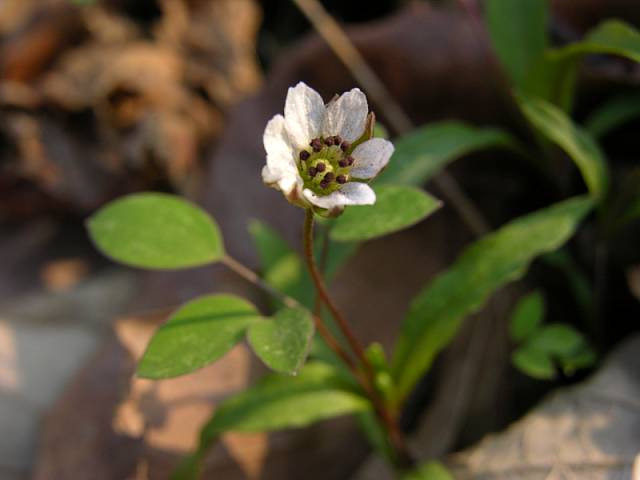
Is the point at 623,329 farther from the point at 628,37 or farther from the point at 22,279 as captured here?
the point at 22,279

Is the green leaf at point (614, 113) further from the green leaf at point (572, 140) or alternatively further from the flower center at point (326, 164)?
the flower center at point (326, 164)

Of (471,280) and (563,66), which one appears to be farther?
(563,66)

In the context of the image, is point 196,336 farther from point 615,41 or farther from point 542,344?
point 615,41

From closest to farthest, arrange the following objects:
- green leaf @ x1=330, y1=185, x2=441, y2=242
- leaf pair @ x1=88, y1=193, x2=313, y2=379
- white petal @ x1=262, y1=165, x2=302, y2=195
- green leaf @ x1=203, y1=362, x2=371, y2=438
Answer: white petal @ x1=262, y1=165, x2=302, y2=195 → leaf pair @ x1=88, y1=193, x2=313, y2=379 → green leaf @ x1=330, y1=185, x2=441, y2=242 → green leaf @ x1=203, y1=362, x2=371, y2=438

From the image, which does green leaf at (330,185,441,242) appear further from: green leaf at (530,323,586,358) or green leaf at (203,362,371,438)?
green leaf at (530,323,586,358)

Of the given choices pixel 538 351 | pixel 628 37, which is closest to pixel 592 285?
pixel 538 351

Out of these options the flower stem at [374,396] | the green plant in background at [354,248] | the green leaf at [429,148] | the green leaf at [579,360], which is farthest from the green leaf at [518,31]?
the flower stem at [374,396]

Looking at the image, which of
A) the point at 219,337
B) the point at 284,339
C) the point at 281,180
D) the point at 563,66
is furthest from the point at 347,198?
the point at 563,66

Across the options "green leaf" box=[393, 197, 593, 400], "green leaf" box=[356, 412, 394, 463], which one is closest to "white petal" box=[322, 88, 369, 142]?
"green leaf" box=[393, 197, 593, 400]
